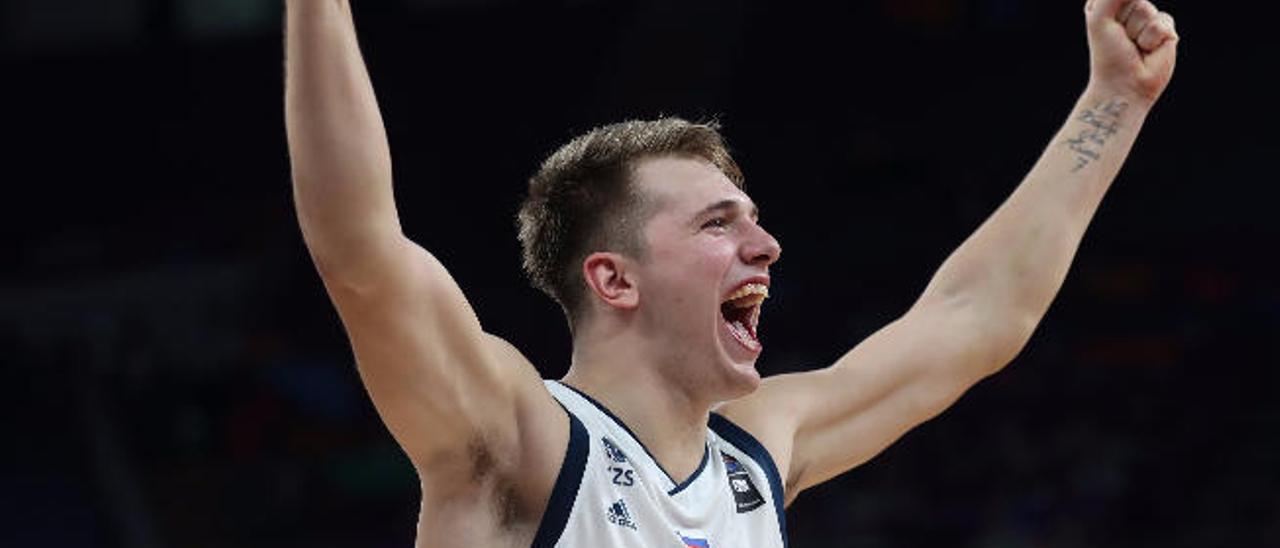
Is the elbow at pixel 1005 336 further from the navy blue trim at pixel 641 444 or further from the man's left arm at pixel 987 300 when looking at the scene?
the navy blue trim at pixel 641 444

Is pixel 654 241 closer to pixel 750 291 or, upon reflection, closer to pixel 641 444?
pixel 750 291

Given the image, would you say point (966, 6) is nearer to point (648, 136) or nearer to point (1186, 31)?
point (1186, 31)

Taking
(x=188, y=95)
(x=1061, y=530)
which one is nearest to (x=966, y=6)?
(x=1061, y=530)

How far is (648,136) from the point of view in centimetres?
372

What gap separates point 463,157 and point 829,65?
2916 mm

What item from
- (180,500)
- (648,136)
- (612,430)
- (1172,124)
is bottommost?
(180,500)

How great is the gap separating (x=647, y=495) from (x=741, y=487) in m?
0.35

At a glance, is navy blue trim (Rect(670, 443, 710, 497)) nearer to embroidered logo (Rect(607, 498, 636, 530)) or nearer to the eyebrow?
embroidered logo (Rect(607, 498, 636, 530))

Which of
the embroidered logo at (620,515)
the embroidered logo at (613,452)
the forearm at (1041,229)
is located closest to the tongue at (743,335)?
the embroidered logo at (613,452)

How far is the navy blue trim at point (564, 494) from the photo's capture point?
10.5 ft

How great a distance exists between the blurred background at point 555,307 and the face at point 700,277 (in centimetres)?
726

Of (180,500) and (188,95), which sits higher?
(188,95)

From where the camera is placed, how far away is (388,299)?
2922 millimetres

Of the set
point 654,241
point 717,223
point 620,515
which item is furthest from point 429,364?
point 717,223
